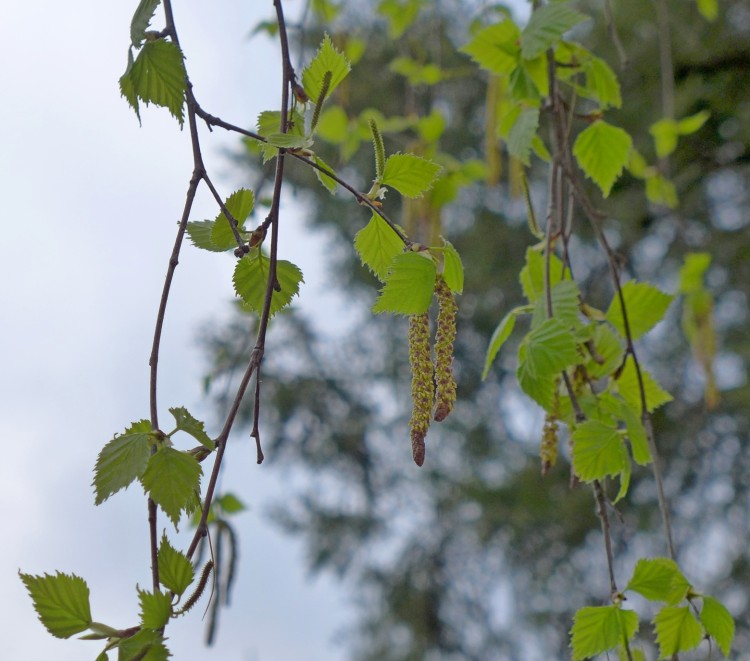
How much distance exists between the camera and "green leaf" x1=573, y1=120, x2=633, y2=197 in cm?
69

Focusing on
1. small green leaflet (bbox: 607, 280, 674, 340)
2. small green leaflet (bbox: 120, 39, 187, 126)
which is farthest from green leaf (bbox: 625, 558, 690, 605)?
small green leaflet (bbox: 120, 39, 187, 126)

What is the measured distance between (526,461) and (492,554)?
528 millimetres

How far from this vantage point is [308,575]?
3727 millimetres

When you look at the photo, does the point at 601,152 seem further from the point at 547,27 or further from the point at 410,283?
the point at 410,283

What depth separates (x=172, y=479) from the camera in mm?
321

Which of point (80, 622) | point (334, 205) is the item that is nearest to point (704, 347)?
point (80, 622)

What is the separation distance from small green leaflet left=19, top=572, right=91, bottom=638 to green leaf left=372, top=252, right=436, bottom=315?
169 mm

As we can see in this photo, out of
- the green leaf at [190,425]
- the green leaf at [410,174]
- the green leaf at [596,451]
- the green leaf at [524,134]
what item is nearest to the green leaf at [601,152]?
the green leaf at [524,134]

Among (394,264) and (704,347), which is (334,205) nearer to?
(704,347)

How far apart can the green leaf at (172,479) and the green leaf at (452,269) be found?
0.46ft

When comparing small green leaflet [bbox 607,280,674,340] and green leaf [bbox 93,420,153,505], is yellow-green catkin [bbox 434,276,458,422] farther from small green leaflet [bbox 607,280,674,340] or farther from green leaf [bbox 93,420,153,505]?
small green leaflet [bbox 607,280,674,340]

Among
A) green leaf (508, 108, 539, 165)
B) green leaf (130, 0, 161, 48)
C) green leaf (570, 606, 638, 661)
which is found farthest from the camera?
green leaf (508, 108, 539, 165)

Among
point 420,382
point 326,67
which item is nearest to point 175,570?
point 420,382

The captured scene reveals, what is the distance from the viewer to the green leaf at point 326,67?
1.30ft
